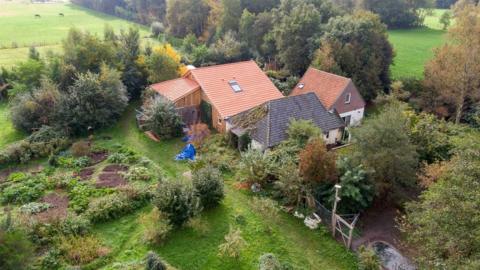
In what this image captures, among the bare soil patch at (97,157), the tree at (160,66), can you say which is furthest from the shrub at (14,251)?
the tree at (160,66)

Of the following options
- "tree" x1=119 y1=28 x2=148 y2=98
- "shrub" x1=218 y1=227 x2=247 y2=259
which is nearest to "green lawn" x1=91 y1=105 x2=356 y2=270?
"shrub" x1=218 y1=227 x2=247 y2=259

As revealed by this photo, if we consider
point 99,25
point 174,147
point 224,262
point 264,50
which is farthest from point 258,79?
point 99,25

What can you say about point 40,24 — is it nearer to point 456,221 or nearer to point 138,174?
point 138,174

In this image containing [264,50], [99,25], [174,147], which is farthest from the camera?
[99,25]

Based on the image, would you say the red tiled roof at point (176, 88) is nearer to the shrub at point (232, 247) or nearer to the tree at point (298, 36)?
the tree at point (298, 36)

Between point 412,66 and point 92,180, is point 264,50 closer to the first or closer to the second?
point 412,66

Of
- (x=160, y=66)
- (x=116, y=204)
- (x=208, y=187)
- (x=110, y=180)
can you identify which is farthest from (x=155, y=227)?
(x=160, y=66)
